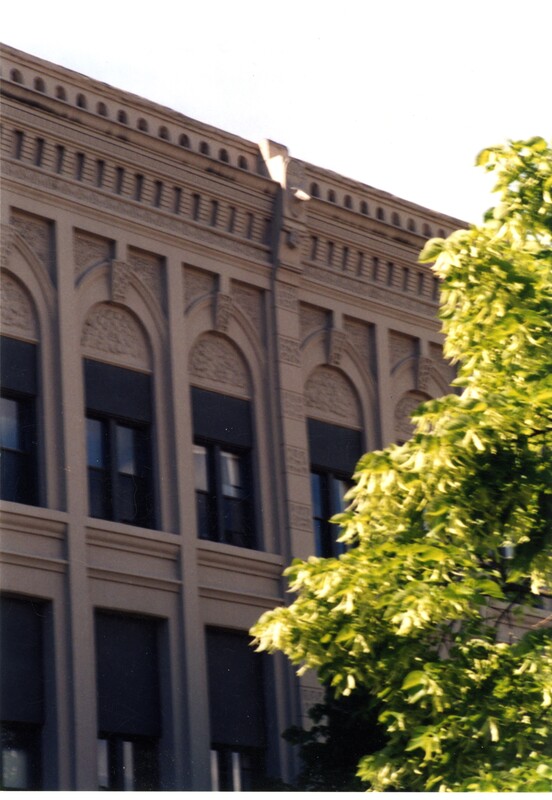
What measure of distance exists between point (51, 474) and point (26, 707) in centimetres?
275

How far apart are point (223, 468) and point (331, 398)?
245cm

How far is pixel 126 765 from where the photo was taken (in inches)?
730

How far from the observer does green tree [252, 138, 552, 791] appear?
1247 centimetres

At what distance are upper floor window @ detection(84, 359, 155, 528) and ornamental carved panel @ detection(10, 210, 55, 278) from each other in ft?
4.55

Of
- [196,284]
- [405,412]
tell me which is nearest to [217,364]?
[196,284]

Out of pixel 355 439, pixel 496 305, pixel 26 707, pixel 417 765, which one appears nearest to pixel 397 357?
pixel 355 439

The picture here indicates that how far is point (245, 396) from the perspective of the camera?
21.7 meters

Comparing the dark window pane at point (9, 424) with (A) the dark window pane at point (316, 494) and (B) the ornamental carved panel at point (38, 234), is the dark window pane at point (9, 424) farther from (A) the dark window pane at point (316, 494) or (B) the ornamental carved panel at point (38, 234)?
(A) the dark window pane at point (316, 494)

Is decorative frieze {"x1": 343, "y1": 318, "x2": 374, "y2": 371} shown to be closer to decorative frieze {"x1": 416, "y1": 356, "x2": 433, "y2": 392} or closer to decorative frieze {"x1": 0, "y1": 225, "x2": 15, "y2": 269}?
decorative frieze {"x1": 416, "y1": 356, "x2": 433, "y2": 392}

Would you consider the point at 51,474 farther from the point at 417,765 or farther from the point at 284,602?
the point at 417,765

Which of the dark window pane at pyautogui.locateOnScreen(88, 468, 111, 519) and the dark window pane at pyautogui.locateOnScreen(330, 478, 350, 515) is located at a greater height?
the dark window pane at pyautogui.locateOnScreen(330, 478, 350, 515)

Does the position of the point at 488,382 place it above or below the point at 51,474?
below

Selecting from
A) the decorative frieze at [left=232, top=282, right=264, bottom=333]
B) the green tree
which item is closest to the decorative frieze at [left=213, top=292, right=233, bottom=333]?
the decorative frieze at [left=232, top=282, right=264, bottom=333]

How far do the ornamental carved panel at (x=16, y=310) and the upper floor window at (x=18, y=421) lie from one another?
135mm
